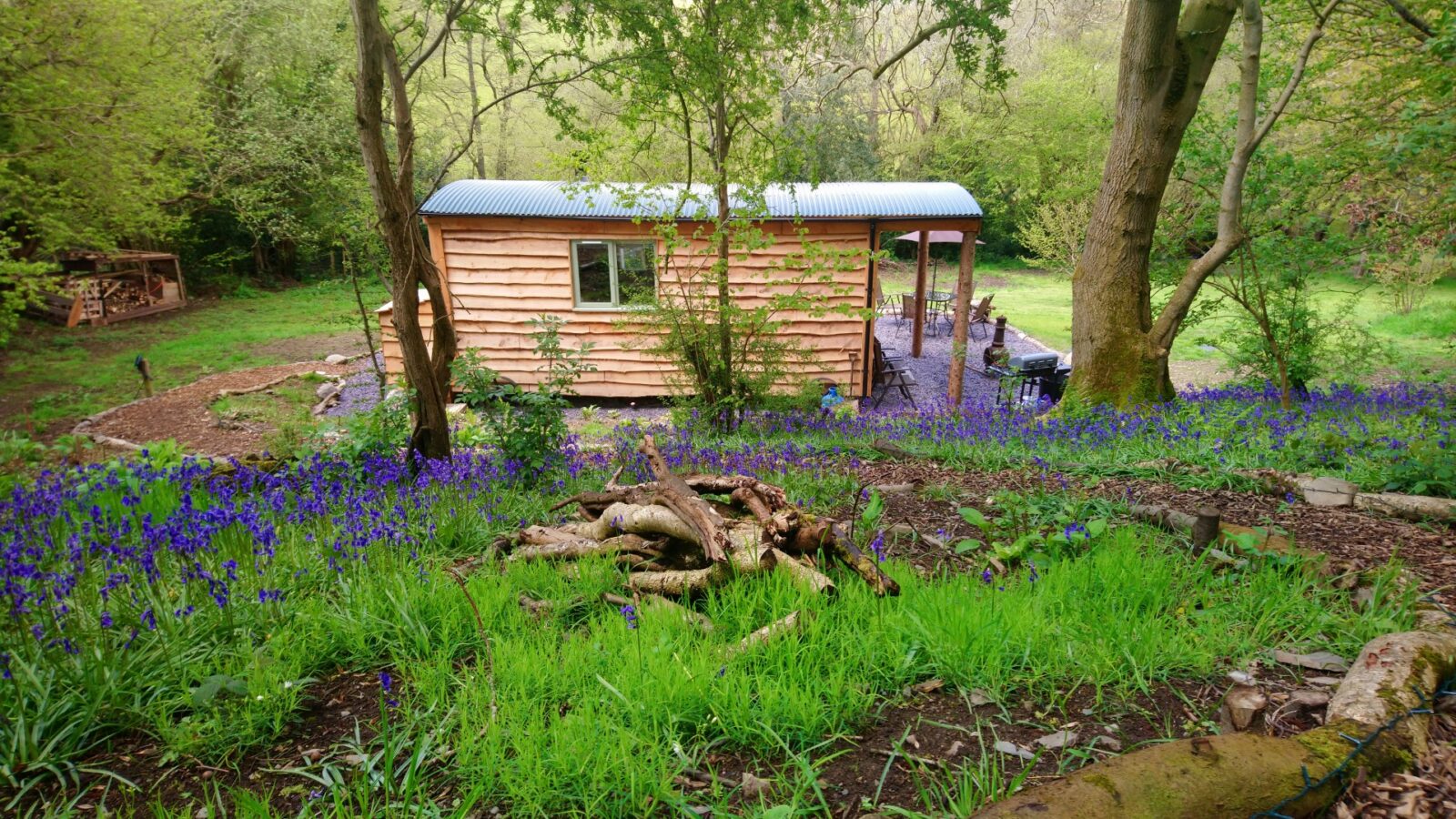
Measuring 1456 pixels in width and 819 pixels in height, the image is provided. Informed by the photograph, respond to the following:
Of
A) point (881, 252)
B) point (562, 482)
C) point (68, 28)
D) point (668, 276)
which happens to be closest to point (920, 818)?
point (562, 482)

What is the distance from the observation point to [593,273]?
461 inches

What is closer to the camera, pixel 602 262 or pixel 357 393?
pixel 602 262

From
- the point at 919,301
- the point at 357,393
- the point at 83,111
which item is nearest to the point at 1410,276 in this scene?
the point at 919,301

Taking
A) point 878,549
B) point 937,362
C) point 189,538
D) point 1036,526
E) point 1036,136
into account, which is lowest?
point 937,362

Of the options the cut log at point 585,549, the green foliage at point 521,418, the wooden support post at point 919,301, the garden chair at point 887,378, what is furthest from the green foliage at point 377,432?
the wooden support post at point 919,301

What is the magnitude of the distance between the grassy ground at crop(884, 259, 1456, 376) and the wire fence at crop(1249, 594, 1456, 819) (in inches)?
318

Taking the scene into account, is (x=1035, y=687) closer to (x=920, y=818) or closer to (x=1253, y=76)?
(x=920, y=818)

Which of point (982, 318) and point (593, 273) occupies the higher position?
point (593, 273)

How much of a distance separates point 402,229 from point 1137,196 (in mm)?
6945

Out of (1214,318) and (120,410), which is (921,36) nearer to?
(120,410)

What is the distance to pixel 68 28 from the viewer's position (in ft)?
35.8

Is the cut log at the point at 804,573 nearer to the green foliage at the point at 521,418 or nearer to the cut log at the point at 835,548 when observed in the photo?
the cut log at the point at 835,548

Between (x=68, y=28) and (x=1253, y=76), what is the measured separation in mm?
16299

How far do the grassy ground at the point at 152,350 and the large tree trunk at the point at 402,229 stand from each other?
174 inches
